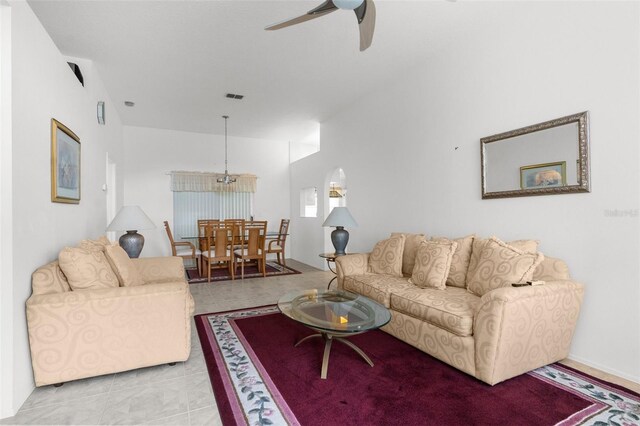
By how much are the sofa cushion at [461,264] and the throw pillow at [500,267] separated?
14cm

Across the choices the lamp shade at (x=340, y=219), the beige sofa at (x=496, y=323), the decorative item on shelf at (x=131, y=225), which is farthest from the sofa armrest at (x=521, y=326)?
the decorative item on shelf at (x=131, y=225)

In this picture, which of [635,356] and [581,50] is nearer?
[635,356]

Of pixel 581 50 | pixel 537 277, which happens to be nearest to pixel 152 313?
pixel 537 277

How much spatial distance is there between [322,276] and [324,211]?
1320mm

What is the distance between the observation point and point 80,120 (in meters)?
3.22

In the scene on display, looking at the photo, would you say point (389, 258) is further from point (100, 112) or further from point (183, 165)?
point (183, 165)

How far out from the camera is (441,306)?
233 centimetres

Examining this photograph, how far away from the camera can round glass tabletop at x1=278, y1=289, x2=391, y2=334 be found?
205 cm

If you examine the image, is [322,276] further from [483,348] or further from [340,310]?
[483,348]

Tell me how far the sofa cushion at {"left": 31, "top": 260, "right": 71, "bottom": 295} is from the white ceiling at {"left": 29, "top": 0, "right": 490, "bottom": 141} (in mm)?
2224

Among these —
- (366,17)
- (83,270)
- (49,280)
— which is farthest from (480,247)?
(49,280)

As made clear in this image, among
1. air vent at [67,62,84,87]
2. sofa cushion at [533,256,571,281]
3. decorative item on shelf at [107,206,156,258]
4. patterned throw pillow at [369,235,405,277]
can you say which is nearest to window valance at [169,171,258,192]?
decorative item on shelf at [107,206,156,258]

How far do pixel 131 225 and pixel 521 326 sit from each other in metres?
3.84

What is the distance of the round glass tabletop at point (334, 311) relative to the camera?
80.7 inches
